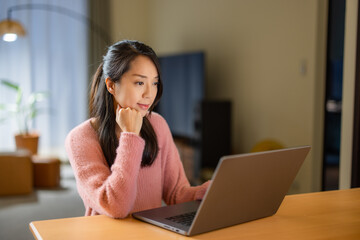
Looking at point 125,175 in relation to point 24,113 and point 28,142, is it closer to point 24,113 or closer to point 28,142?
point 28,142

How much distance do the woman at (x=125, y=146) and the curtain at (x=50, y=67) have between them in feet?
13.9

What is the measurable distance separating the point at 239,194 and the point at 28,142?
402 cm

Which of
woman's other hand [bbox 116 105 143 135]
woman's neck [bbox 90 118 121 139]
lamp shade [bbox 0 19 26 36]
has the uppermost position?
lamp shade [bbox 0 19 26 36]

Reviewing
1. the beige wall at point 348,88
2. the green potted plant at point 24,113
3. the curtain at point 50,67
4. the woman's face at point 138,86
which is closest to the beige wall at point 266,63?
the beige wall at point 348,88

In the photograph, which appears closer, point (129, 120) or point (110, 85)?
point (129, 120)

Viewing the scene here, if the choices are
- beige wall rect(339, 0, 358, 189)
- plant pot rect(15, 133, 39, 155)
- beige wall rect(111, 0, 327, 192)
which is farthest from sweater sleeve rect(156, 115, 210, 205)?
plant pot rect(15, 133, 39, 155)

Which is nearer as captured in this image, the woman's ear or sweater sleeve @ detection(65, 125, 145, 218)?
sweater sleeve @ detection(65, 125, 145, 218)

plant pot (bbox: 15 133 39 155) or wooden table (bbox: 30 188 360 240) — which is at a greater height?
wooden table (bbox: 30 188 360 240)

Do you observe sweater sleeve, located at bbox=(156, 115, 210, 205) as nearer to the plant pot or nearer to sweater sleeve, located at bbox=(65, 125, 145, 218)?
sweater sleeve, located at bbox=(65, 125, 145, 218)

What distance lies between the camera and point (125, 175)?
124 centimetres

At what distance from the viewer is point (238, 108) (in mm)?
4234

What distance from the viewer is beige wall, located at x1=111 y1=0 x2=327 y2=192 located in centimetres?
329

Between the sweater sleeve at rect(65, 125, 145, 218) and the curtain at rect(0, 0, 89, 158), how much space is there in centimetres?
438

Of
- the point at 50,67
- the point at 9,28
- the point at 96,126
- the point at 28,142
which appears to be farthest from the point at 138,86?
the point at 50,67
